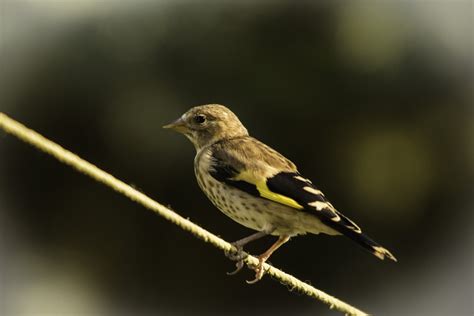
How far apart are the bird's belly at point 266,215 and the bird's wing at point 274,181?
2.0 inches

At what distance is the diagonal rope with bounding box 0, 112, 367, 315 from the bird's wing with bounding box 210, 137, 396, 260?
601 millimetres

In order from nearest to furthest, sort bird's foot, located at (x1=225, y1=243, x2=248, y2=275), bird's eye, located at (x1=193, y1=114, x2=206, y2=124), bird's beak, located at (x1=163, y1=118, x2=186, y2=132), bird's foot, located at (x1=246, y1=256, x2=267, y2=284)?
bird's foot, located at (x1=225, y1=243, x2=248, y2=275) < bird's foot, located at (x1=246, y1=256, x2=267, y2=284) < bird's beak, located at (x1=163, y1=118, x2=186, y2=132) < bird's eye, located at (x1=193, y1=114, x2=206, y2=124)

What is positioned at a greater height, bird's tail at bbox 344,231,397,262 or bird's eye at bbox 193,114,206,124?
bird's eye at bbox 193,114,206,124

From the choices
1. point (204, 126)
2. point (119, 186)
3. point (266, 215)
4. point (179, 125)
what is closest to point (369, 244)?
point (266, 215)

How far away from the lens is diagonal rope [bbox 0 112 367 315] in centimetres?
315

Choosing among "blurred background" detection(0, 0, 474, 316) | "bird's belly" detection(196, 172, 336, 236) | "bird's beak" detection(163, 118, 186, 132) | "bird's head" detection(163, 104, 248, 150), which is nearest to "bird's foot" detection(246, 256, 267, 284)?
"bird's belly" detection(196, 172, 336, 236)

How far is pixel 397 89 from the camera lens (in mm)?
17141

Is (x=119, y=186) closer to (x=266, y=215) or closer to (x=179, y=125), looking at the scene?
(x=266, y=215)

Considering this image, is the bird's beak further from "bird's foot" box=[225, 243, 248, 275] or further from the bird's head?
"bird's foot" box=[225, 243, 248, 275]

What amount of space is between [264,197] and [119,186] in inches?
81.5

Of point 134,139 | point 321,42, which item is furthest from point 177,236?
A: point 321,42

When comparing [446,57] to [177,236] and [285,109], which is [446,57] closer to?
[285,109]

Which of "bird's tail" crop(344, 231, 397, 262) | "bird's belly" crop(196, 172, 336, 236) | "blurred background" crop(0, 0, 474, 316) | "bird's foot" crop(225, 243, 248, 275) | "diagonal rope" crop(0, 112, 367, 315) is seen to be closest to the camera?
"diagonal rope" crop(0, 112, 367, 315)

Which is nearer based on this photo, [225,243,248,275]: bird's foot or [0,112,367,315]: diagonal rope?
[0,112,367,315]: diagonal rope
